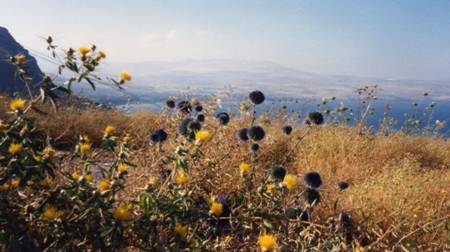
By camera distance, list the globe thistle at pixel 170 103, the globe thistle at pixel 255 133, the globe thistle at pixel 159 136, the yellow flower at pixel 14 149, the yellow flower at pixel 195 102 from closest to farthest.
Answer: the yellow flower at pixel 14 149 < the globe thistle at pixel 159 136 < the globe thistle at pixel 255 133 < the yellow flower at pixel 195 102 < the globe thistle at pixel 170 103

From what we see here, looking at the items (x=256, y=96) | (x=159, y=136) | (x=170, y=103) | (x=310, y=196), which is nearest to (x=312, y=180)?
(x=310, y=196)

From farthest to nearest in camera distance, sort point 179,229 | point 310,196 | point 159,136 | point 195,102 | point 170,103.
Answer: point 170,103
point 195,102
point 159,136
point 310,196
point 179,229

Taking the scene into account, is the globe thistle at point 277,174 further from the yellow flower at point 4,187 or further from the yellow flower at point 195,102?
the yellow flower at point 195,102

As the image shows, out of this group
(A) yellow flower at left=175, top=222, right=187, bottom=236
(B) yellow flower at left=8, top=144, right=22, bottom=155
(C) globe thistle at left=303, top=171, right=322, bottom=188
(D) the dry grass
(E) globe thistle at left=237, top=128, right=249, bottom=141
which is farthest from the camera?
(E) globe thistle at left=237, top=128, right=249, bottom=141

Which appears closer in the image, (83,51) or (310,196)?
(83,51)

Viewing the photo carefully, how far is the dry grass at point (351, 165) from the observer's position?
3266 millimetres

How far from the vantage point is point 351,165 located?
16.7ft

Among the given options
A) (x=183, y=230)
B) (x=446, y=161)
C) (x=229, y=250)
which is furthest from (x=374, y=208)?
(x=446, y=161)

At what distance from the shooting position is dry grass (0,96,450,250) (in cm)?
327

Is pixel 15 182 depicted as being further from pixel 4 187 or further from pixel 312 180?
pixel 312 180

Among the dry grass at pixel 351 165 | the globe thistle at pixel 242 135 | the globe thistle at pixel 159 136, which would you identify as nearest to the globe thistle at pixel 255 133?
the dry grass at pixel 351 165

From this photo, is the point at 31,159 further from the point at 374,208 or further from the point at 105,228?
the point at 374,208

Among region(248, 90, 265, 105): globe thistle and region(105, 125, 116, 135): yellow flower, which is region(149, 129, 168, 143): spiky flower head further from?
region(248, 90, 265, 105): globe thistle

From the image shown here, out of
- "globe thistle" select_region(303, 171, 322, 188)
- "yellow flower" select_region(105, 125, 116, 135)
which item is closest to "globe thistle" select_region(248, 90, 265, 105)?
"globe thistle" select_region(303, 171, 322, 188)
